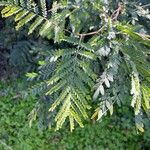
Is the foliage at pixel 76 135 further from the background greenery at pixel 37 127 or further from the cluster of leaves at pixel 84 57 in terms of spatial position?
the cluster of leaves at pixel 84 57

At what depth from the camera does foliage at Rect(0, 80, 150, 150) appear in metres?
4.03

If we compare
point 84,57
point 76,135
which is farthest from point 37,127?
point 84,57

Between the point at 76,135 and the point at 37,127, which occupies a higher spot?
the point at 37,127

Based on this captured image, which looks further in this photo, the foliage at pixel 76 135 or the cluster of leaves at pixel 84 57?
the foliage at pixel 76 135

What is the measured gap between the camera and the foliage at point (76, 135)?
13.2 feet

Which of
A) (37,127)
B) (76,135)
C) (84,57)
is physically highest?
(84,57)

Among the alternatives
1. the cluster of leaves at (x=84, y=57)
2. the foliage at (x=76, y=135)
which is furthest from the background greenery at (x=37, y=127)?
the cluster of leaves at (x=84, y=57)

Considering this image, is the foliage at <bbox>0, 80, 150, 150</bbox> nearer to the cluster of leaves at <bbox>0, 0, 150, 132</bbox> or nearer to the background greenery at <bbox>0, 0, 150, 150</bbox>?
the background greenery at <bbox>0, 0, 150, 150</bbox>

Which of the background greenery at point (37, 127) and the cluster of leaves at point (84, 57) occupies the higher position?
the cluster of leaves at point (84, 57)

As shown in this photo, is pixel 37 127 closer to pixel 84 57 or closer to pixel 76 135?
pixel 76 135

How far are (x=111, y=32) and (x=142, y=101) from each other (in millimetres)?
391

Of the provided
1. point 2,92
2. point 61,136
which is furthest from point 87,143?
point 2,92

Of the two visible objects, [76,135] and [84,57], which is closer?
[84,57]

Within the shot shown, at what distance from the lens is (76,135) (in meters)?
4.12
